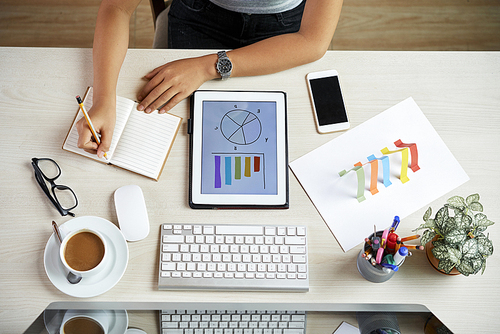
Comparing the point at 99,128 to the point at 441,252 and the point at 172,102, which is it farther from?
the point at 441,252

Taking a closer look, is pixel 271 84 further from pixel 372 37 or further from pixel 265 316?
pixel 372 37

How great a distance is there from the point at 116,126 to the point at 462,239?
807 millimetres

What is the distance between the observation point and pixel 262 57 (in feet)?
3.04

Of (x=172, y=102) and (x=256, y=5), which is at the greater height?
(x=256, y=5)

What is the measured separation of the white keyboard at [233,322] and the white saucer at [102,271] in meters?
0.14

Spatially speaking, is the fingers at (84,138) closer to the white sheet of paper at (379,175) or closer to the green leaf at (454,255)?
the white sheet of paper at (379,175)

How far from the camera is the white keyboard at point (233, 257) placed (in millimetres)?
768

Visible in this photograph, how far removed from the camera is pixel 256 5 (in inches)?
42.0

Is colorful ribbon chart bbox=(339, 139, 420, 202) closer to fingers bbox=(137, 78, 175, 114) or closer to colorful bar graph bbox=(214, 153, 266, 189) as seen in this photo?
colorful bar graph bbox=(214, 153, 266, 189)

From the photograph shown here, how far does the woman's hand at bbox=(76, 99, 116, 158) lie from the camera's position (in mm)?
802

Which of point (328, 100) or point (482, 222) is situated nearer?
point (482, 222)

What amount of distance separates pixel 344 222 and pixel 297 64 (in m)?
0.43

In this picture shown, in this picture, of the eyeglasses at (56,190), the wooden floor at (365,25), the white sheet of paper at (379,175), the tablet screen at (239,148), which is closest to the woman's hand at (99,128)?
the eyeglasses at (56,190)

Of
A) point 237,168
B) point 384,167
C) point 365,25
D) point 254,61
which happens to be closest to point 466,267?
point 384,167
